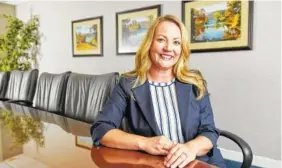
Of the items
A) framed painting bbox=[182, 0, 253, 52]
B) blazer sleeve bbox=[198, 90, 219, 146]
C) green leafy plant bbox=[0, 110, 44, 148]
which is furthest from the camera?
framed painting bbox=[182, 0, 253, 52]

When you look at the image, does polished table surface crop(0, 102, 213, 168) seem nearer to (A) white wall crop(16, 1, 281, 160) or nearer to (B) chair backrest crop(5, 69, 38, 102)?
(B) chair backrest crop(5, 69, 38, 102)

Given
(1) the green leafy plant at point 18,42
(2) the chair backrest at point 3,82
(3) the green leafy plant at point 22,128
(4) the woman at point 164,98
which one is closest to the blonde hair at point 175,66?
(4) the woman at point 164,98

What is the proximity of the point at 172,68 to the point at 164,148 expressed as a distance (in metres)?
0.46

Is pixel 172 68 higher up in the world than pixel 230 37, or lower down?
lower down

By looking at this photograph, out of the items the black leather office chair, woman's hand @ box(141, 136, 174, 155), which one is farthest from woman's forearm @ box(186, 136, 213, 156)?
the black leather office chair

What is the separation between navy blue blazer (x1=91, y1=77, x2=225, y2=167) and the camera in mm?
1126

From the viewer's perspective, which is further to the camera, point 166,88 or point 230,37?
point 230,37

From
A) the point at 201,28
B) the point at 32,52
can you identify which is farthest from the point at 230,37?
the point at 32,52

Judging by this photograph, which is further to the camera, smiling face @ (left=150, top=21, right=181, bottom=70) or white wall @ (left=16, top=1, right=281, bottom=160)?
white wall @ (left=16, top=1, right=281, bottom=160)

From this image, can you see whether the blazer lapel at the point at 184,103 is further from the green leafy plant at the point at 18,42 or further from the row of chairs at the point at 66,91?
the green leafy plant at the point at 18,42

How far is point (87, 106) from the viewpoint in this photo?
212 cm

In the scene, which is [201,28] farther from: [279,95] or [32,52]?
[32,52]

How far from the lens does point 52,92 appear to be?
2.52 meters

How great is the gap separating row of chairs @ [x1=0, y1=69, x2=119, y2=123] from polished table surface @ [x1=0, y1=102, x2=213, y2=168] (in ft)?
1.19
